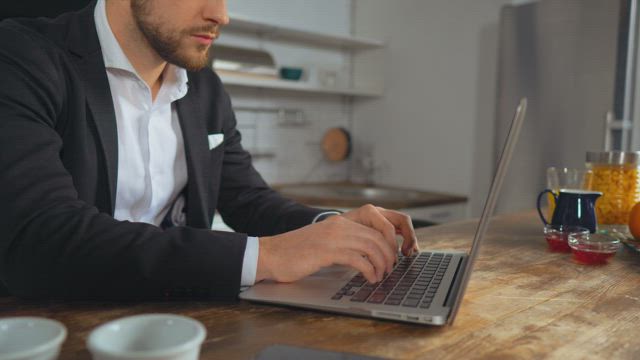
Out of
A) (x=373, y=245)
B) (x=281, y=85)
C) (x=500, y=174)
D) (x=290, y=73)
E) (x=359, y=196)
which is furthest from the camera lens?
(x=359, y=196)

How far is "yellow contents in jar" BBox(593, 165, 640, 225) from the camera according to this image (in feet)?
3.99

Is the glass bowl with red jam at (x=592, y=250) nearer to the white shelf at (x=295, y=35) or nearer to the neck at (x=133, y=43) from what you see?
the neck at (x=133, y=43)

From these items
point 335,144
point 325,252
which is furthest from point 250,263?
point 335,144

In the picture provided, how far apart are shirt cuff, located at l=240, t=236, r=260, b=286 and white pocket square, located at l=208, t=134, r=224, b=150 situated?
0.58 metres

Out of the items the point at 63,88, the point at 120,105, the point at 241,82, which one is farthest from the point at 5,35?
the point at 241,82

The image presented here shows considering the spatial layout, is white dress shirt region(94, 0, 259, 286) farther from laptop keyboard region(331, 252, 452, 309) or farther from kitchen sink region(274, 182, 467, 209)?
kitchen sink region(274, 182, 467, 209)

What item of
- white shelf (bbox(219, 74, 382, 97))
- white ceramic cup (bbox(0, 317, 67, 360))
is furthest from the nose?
white shelf (bbox(219, 74, 382, 97))

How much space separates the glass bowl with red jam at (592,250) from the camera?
98 centimetres

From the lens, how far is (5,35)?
932mm

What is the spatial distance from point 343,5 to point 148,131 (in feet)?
7.86

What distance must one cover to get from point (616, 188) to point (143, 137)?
1.05 meters

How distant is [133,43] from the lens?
3.76ft

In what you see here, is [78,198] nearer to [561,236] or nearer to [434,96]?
[561,236]

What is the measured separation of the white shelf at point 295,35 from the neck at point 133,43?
4.46 feet
